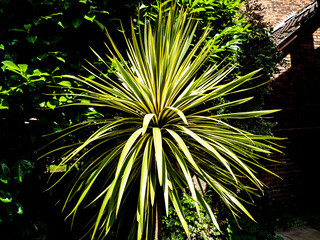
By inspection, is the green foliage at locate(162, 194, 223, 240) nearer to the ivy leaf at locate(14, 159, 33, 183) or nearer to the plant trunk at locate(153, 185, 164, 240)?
the plant trunk at locate(153, 185, 164, 240)

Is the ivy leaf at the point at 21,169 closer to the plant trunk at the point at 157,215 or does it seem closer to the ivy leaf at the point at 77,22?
the plant trunk at the point at 157,215

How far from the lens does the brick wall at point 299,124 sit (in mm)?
5082

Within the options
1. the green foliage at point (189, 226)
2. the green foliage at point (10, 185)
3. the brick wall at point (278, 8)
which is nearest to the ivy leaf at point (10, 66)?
the green foliage at point (10, 185)

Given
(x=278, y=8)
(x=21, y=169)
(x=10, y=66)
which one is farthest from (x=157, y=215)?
(x=278, y=8)

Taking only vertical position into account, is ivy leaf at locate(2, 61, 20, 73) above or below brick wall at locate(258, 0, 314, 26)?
below

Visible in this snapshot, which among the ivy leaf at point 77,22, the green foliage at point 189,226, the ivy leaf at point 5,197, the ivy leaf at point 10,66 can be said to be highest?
the ivy leaf at point 77,22

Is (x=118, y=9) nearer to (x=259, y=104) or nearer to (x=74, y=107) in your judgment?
(x=74, y=107)

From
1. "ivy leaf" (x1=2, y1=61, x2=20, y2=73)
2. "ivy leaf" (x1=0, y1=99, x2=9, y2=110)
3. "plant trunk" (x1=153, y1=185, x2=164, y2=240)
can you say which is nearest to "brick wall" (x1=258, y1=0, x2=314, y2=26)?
"plant trunk" (x1=153, y1=185, x2=164, y2=240)

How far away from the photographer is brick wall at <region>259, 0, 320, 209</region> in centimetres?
508

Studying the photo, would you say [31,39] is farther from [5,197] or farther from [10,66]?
[5,197]

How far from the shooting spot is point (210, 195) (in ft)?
12.1

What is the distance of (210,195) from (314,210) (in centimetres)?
337

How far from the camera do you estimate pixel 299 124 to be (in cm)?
520

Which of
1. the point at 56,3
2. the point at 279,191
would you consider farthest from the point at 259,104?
the point at 56,3
